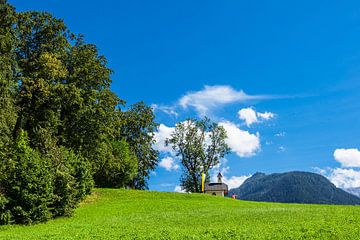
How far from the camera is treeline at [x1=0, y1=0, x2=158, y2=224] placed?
32.5 metres

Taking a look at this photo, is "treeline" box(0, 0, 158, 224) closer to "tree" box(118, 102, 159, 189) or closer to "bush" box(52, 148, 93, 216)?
"bush" box(52, 148, 93, 216)

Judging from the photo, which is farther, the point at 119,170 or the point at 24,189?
the point at 119,170

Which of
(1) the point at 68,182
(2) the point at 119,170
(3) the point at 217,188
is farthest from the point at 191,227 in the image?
(3) the point at 217,188

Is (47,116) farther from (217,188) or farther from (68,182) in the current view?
(217,188)

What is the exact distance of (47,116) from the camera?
144 feet

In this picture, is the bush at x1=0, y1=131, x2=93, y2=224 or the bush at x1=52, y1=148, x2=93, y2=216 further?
the bush at x1=52, y1=148, x2=93, y2=216

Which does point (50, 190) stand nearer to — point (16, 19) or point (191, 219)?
point (191, 219)

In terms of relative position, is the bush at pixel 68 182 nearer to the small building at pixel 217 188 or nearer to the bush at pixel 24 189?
the bush at pixel 24 189

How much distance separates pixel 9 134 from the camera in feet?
118

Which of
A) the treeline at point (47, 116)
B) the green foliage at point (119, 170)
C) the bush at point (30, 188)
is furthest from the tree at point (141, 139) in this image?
the bush at point (30, 188)

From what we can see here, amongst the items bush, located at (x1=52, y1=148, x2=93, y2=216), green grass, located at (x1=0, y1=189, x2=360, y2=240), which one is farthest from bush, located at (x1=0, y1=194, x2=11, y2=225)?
bush, located at (x1=52, y1=148, x2=93, y2=216)

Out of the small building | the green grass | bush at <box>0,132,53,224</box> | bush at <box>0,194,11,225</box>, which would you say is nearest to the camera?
the green grass

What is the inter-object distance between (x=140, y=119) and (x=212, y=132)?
16678mm

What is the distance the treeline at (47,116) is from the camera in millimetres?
32469
